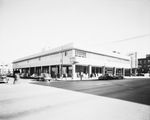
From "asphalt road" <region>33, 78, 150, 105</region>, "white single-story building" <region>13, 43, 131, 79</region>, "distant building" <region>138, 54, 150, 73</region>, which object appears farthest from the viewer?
"distant building" <region>138, 54, 150, 73</region>

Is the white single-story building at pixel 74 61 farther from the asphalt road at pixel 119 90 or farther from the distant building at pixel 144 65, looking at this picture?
the distant building at pixel 144 65

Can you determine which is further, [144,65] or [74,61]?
[144,65]

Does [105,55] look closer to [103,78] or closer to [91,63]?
[91,63]

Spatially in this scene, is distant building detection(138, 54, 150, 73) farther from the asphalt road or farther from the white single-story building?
the asphalt road

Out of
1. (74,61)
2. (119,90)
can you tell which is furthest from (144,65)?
(119,90)

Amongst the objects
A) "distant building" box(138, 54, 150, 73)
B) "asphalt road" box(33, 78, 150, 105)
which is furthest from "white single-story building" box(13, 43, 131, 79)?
"distant building" box(138, 54, 150, 73)

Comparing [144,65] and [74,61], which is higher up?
[74,61]

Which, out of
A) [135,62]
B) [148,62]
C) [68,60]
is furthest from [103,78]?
[148,62]

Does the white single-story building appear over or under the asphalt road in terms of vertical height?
over

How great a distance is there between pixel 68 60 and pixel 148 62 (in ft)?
258

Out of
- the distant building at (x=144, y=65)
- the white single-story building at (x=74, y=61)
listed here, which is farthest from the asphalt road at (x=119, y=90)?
the distant building at (x=144, y=65)

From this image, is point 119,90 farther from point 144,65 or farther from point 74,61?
point 144,65

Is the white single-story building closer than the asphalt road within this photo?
No

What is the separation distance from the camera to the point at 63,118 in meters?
4.35
